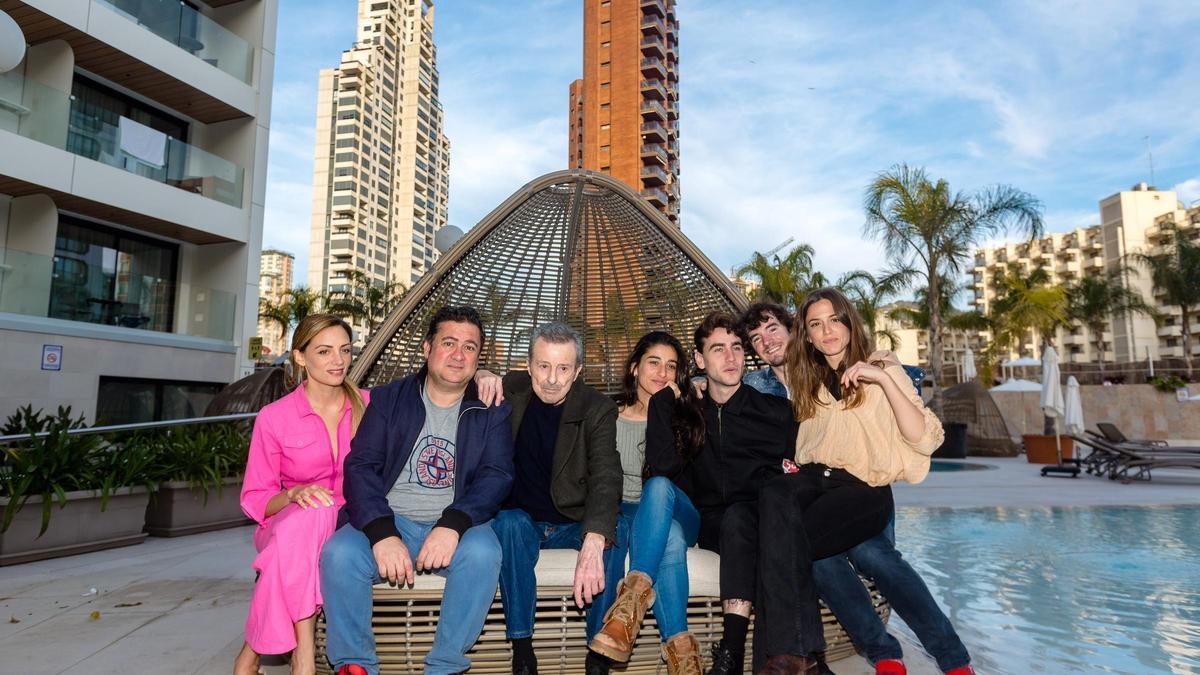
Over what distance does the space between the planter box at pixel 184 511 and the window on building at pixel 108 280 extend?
8087mm

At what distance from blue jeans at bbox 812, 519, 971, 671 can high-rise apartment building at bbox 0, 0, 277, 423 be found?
1132 cm

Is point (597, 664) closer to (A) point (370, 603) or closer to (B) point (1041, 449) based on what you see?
(A) point (370, 603)

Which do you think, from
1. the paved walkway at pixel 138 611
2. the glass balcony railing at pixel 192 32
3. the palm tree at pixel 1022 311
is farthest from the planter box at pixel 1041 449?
the glass balcony railing at pixel 192 32

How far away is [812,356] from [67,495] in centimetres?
501

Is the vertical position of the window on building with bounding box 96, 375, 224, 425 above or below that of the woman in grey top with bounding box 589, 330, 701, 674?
above

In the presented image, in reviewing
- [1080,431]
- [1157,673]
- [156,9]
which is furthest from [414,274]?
[1157,673]

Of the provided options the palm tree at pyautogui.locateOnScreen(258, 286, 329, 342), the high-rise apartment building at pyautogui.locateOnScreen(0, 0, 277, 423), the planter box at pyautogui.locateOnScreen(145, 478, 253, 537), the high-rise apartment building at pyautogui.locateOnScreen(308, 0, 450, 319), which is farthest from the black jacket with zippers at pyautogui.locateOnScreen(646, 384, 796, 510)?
the high-rise apartment building at pyautogui.locateOnScreen(308, 0, 450, 319)

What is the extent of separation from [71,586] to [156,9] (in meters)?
13.9

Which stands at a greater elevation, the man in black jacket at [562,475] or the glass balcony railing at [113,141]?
the glass balcony railing at [113,141]

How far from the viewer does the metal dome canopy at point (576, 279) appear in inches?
188

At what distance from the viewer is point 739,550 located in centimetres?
237

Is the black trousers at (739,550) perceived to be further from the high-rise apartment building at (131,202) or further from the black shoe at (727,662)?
the high-rise apartment building at (131,202)

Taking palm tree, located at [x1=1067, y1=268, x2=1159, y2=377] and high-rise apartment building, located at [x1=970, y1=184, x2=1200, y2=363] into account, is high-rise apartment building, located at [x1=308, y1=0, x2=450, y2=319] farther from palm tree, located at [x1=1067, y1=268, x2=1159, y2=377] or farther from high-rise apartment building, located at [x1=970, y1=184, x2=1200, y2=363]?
high-rise apartment building, located at [x1=970, y1=184, x2=1200, y2=363]

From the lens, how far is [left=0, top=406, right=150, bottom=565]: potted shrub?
4.33 m
